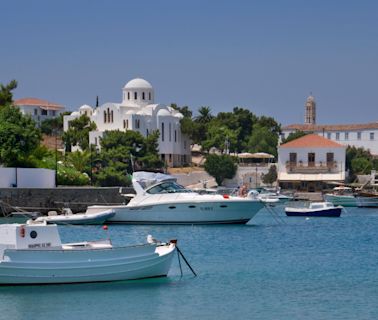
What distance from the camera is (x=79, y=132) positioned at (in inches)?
4321

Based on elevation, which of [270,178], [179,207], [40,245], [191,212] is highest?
[270,178]

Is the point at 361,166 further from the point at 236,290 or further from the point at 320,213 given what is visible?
the point at 236,290

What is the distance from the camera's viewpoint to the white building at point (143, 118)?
110000mm

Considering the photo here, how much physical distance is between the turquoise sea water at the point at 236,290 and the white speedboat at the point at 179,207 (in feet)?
23.0

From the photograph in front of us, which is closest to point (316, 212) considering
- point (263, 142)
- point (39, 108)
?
point (263, 142)

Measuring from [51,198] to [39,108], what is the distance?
87669mm

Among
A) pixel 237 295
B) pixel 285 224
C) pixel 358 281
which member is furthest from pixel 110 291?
pixel 285 224

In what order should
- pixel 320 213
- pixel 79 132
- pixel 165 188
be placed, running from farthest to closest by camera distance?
pixel 79 132 → pixel 320 213 → pixel 165 188

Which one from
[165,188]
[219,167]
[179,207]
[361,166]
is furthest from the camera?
[361,166]

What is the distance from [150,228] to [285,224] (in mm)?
11071

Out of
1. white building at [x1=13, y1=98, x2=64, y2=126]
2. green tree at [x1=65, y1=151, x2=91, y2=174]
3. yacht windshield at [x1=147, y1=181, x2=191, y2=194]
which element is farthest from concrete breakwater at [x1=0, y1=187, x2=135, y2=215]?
white building at [x1=13, y1=98, x2=64, y2=126]

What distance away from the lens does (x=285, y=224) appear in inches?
2350

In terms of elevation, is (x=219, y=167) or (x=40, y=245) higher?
(x=219, y=167)

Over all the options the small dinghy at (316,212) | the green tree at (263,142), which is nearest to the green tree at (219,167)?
the green tree at (263,142)
